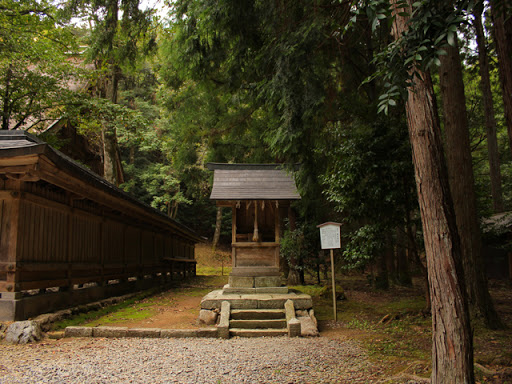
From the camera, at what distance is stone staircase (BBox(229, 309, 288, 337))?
682 cm

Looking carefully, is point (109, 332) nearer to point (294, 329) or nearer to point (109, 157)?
point (294, 329)

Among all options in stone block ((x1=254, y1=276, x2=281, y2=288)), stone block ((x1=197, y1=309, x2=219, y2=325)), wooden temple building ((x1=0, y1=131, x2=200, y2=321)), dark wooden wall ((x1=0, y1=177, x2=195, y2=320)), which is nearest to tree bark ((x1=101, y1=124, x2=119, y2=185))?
dark wooden wall ((x1=0, y1=177, x2=195, y2=320))

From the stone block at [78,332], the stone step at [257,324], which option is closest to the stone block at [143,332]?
the stone block at [78,332]

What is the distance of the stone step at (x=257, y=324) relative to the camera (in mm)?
7246

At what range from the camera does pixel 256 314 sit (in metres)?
7.62

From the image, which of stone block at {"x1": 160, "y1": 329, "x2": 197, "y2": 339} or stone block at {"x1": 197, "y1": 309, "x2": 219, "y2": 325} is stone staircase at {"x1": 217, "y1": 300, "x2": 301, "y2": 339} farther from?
stone block at {"x1": 160, "y1": 329, "x2": 197, "y2": 339}

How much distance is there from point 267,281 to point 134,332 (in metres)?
3.81

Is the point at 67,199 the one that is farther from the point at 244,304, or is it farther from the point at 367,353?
the point at 367,353

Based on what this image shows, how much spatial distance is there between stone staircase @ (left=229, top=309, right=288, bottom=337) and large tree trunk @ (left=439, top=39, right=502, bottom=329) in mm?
3583

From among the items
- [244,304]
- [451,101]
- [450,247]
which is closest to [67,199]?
[244,304]

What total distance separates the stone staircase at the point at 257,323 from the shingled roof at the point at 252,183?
2.83m

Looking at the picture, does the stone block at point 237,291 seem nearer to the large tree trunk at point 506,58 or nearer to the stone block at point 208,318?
the stone block at point 208,318

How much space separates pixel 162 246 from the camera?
16406 millimetres

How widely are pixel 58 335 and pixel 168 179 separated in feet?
65.8
